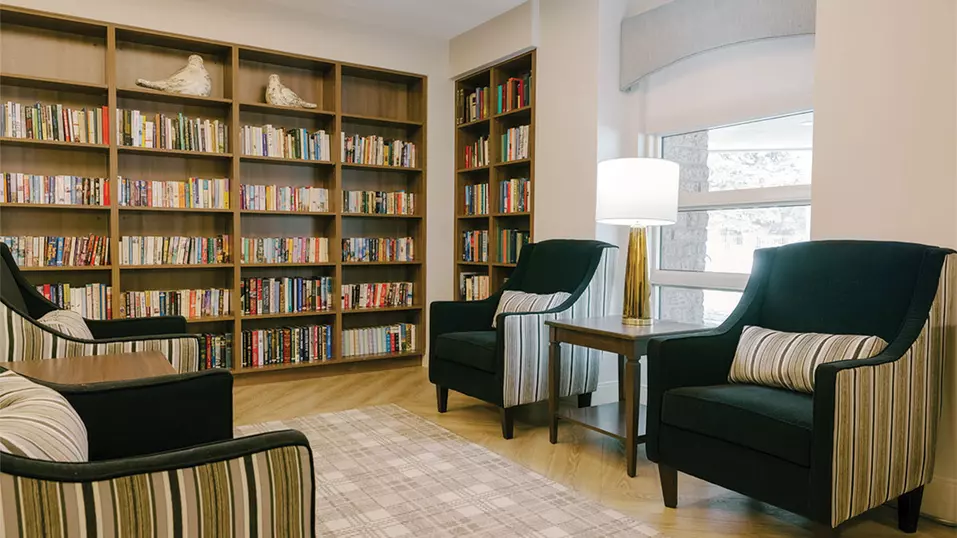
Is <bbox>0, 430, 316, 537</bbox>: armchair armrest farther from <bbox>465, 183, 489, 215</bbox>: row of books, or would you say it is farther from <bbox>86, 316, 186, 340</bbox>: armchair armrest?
<bbox>465, 183, 489, 215</bbox>: row of books

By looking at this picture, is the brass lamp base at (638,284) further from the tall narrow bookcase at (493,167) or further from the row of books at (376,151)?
the row of books at (376,151)

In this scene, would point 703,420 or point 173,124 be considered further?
point 173,124

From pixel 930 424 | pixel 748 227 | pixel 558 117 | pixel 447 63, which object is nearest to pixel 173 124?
pixel 447 63

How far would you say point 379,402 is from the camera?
4.09 metres

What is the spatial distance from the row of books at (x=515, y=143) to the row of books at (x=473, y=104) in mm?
273

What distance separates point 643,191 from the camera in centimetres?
305

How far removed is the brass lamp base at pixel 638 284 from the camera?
10.4 ft

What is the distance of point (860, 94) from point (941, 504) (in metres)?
1.58

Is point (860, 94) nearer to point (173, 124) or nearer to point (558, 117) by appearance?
point (558, 117)

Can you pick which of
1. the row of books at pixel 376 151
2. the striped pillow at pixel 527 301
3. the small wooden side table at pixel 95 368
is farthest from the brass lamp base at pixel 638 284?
the row of books at pixel 376 151

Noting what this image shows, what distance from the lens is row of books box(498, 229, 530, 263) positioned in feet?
15.1

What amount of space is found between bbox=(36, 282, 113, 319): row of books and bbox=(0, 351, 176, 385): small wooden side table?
189cm

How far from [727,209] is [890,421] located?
1689 mm

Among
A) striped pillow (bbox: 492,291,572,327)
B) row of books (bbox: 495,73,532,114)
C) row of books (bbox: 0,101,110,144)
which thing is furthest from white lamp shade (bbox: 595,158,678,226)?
row of books (bbox: 0,101,110,144)
